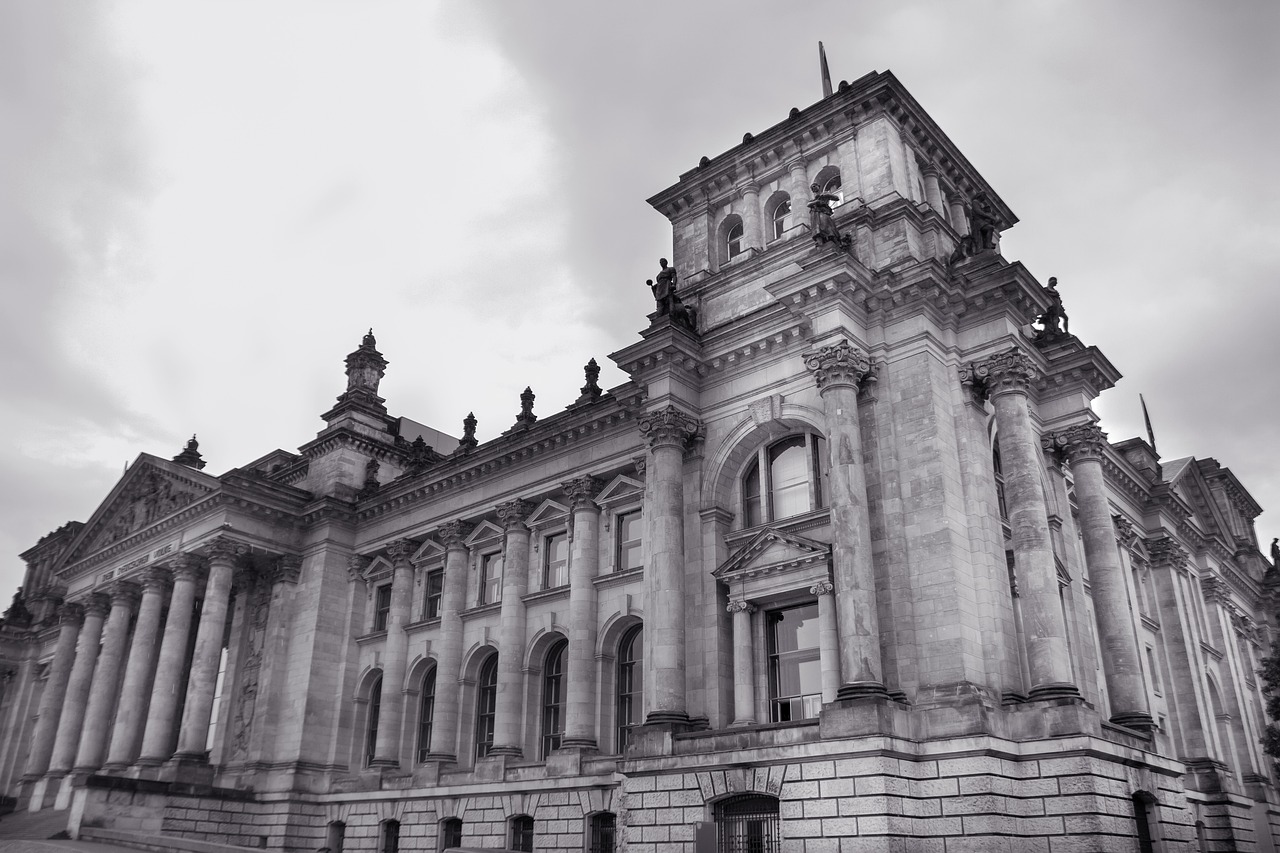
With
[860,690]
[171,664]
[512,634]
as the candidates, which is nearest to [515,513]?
[512,634]

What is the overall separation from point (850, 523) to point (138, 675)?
105 feet

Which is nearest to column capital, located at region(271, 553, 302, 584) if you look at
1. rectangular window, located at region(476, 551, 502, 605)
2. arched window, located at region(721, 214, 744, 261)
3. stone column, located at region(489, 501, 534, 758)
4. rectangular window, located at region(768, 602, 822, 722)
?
rectangular window, located at region(476, 551, 502, 605)

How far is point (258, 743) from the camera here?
3931 cm

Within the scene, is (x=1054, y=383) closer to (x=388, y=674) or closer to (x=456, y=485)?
(x=456, y=485)

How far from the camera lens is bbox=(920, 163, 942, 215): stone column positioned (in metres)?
32.0

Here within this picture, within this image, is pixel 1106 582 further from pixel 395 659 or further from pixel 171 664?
pixel 171 664

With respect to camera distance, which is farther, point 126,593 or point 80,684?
point 80,684

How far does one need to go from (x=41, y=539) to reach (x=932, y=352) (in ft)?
194

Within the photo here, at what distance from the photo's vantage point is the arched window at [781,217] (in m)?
32.6

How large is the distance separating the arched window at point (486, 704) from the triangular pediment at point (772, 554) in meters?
12.0

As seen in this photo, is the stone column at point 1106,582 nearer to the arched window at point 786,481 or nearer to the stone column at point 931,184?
the arched window at point 786,481

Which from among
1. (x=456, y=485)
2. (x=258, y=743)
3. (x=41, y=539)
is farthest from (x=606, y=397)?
(x=41, y=539)

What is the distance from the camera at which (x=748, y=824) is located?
916 inches

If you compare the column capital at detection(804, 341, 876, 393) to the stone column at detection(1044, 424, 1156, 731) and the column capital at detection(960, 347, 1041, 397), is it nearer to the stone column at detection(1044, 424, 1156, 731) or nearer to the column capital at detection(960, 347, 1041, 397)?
the column capital at detection(960, 347, 1041, 397)
